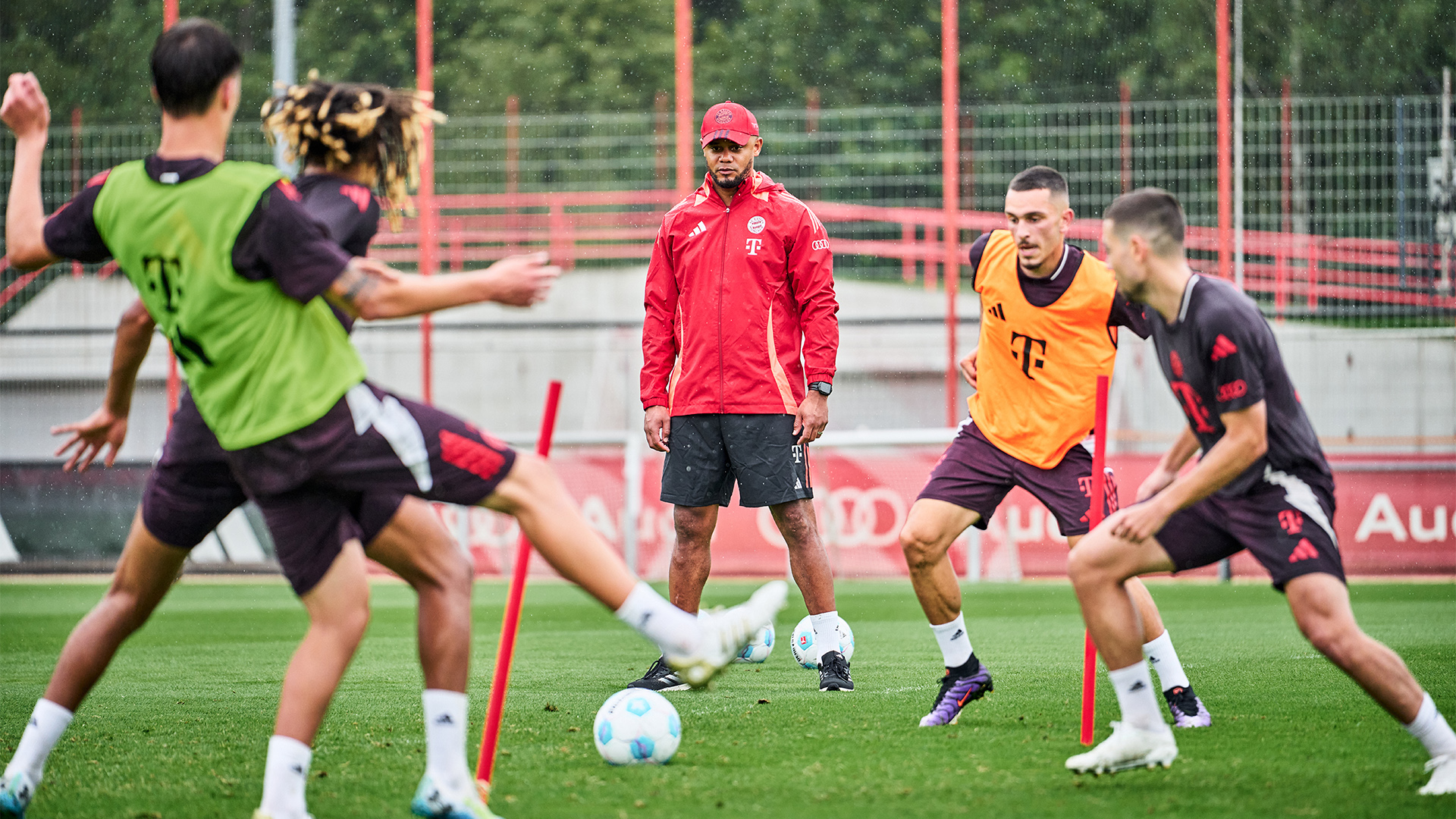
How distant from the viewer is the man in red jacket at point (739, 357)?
634cm

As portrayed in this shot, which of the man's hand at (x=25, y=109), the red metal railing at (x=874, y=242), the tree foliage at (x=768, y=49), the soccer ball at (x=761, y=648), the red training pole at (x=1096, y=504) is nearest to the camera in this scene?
the man's hand at (x=25, y=109)

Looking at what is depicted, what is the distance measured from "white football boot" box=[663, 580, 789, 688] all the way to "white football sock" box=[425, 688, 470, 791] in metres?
0.58

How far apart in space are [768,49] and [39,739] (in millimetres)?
12235

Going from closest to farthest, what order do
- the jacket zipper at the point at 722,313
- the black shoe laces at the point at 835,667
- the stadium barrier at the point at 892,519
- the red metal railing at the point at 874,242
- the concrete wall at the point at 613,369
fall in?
1. the black shoe laces at the point at 835,667
2. the jacket zipper at the point at 722,313
3. the stadium barrier at the point at 892,519
4. the red metal railing at the point at 874,242
5. the concrete wall at the point at 613,369

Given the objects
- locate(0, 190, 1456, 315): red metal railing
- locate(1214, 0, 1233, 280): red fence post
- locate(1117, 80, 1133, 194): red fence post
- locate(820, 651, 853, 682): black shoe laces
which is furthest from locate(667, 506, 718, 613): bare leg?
locate(1214, 0, 1233, 280): red fence post

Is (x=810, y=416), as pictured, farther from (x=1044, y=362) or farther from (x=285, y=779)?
(x=285, y=779)

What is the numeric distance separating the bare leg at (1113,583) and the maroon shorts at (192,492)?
2.01 m

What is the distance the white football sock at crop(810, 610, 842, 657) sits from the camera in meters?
6.20

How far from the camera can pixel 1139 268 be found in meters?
4.11

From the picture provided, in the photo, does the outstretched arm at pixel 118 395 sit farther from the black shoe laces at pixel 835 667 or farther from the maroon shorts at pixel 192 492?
the black shoe laces at pixel 835 667

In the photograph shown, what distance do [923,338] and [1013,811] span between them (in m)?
10.5

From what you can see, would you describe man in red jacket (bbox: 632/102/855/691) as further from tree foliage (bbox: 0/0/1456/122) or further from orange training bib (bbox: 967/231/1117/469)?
tree foliage (bbox: 0/0/1456/122)

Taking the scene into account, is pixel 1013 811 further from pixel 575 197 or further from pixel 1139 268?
pixel 575 197

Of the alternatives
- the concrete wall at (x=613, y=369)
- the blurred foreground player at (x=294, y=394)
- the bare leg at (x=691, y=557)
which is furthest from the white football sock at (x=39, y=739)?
the concrete wall at (x=613, y=369)
